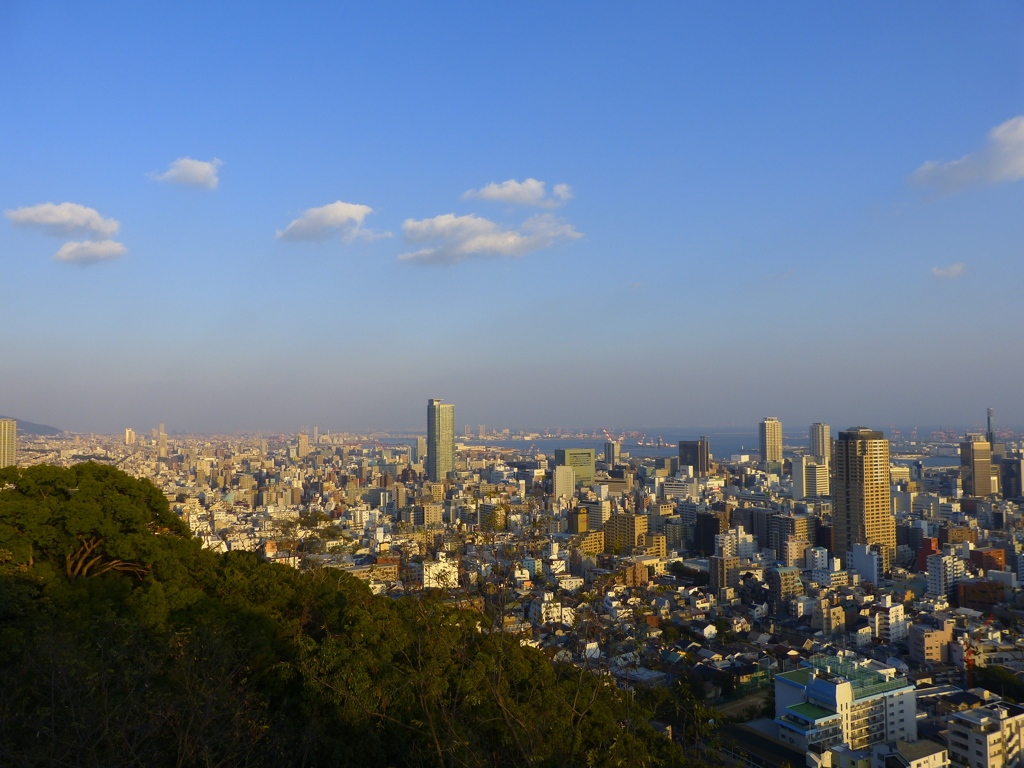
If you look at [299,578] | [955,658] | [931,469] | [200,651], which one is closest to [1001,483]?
[931,469]

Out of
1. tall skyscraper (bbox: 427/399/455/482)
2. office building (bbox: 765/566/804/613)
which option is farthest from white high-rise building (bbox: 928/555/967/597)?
tall skyscraper (bbox: 427/399/455/482)

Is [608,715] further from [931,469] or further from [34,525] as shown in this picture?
[931,469]

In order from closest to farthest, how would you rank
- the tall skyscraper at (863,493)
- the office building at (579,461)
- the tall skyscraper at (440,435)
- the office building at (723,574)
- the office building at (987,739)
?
the office building at (987,739)
the office building at (723,574)
the tall skyscraper at (863,493)
the office building at (579,461)
the tall skyscraper at (440,435)

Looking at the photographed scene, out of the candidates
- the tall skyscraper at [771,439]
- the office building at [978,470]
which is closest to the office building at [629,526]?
the office building at [978,470]

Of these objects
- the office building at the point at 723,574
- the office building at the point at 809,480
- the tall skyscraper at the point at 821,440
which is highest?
the tall skyscraper at the point at 821,440

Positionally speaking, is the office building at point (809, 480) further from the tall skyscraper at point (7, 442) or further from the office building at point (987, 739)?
the tall skyscraper at point (7, 442)

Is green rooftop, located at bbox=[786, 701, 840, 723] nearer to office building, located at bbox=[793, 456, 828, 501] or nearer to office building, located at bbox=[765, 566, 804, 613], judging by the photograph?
office building, located at bbox=[765, 566, 804, 613]

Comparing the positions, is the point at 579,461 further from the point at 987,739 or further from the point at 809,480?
the point at 987,739
